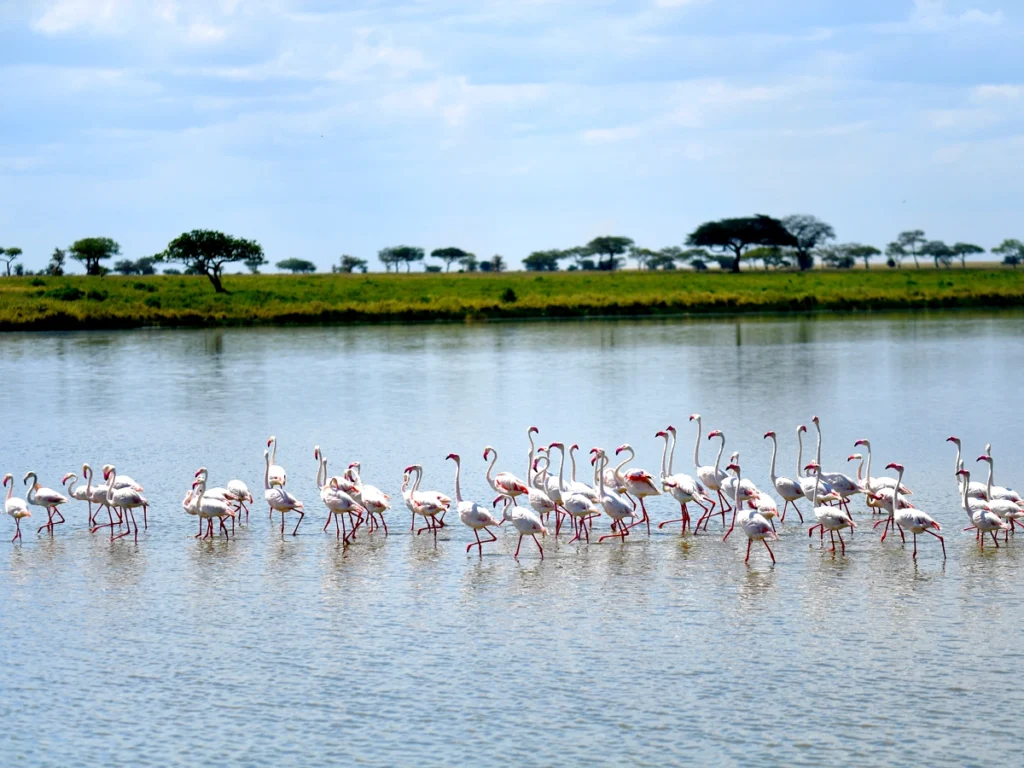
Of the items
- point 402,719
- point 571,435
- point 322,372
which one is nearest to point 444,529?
point 402,719

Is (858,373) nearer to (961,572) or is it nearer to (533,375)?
(533,375)

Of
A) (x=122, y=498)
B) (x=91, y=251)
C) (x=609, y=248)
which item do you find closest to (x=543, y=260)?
(x=609, y=248)

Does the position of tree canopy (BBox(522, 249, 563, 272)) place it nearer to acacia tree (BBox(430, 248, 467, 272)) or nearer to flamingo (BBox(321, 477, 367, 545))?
acacia tree (BBox(430, 248, 467, 272))

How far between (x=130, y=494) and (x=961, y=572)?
360 inches

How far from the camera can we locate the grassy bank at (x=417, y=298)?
64.6 meters

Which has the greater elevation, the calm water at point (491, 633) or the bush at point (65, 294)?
the bush at point (65, 294)

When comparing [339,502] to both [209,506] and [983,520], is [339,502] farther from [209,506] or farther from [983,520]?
[983,520]

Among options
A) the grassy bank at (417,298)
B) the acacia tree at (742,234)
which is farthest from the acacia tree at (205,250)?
the acacia tree at (742,234)

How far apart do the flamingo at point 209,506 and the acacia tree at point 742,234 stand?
304ft

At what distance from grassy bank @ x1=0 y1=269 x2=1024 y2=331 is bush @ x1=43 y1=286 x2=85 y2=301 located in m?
0.10

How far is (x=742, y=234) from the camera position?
106312 millimetres

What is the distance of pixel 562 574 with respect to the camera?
13.4m

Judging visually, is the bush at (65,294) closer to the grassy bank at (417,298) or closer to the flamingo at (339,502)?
the grassy bank at (417,298)

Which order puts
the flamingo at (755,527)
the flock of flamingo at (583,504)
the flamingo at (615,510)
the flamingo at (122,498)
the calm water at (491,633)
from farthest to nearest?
the flamingo at (122,498), the flamingo at (615,510), the flock of flamingo at (583,504), the flamingo at (755,527), the calm water at (491,633)
